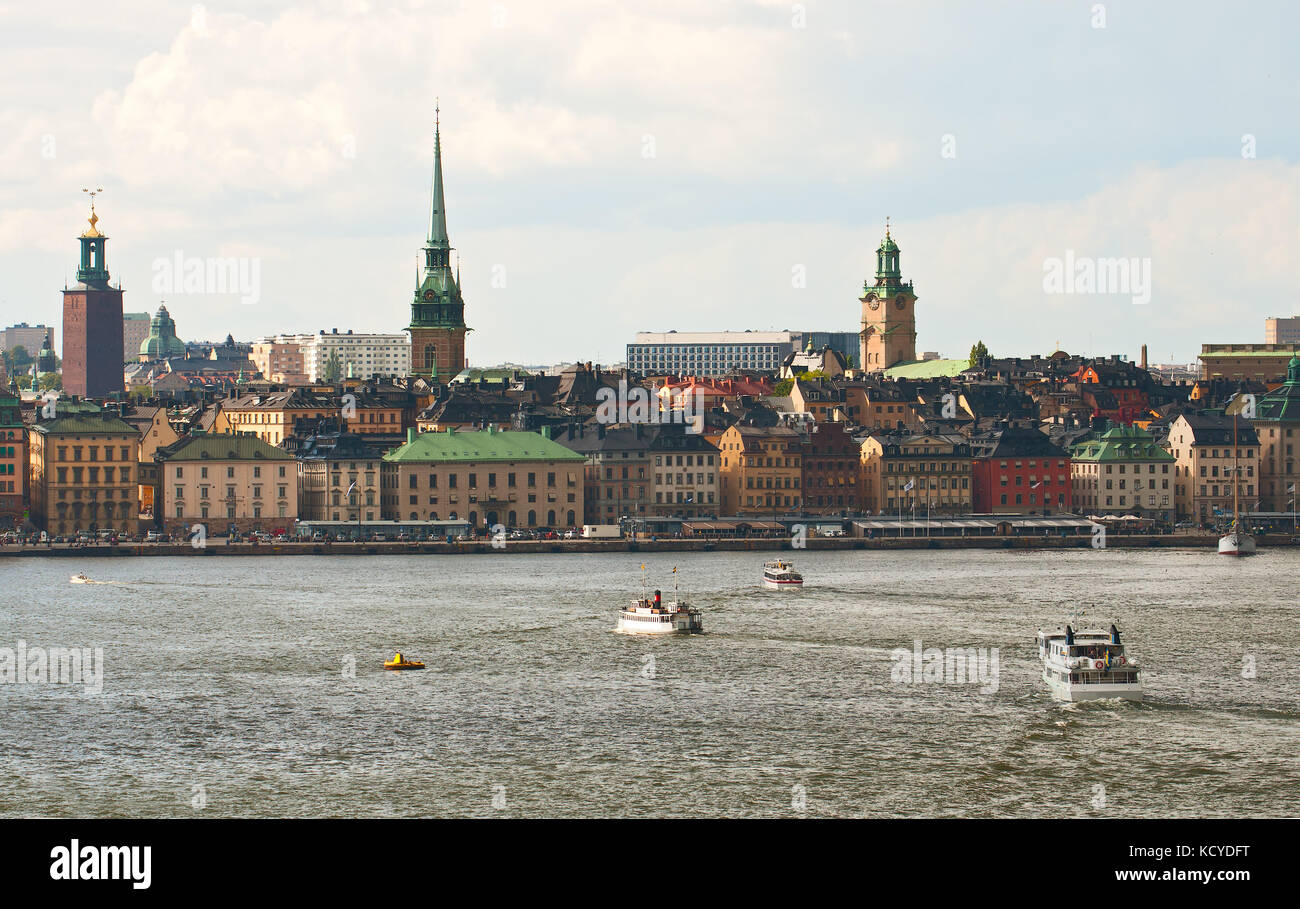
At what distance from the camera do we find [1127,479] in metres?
85.9

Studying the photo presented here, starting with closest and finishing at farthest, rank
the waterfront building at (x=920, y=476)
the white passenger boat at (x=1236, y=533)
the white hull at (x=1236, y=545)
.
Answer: the white hull at (x=1236, y=545) → the white passenger boat at (x=1236, y=533) → the waterfront building at (x=920, y=476)

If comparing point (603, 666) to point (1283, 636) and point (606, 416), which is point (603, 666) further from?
point (606, 416)

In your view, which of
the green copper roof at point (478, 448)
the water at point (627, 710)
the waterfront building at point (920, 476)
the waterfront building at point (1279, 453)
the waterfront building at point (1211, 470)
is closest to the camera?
the water at point (627, 710)

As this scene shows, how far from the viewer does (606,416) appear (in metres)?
92.4

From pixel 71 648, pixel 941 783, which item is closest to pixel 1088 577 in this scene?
pixel 71 648

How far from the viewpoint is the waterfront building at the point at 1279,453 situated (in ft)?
287

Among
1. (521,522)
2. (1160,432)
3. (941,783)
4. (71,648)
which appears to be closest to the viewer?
(941,783)

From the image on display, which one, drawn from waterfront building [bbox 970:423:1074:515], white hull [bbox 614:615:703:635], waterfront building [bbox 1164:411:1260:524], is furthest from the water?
waterfront building [bbox 1164:411:1260:524]

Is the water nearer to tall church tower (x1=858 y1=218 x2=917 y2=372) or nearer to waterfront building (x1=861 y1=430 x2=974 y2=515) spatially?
waterfront building (x1=861 y1=430 x2=974 y2=515)

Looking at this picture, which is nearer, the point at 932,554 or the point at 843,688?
the point at 843,688

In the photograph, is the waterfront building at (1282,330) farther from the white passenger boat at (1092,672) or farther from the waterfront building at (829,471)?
the white passenger boat at (1092,672)

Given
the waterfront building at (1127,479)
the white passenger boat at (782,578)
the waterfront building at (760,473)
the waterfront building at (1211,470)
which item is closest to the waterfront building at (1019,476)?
the waterfront building at (1127,479)

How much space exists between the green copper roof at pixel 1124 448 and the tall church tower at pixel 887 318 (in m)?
50.9
